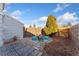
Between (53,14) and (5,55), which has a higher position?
(53,14)

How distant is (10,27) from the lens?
412 cm

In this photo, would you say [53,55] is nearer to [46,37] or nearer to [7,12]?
[46,37]

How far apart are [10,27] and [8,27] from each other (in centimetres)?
3

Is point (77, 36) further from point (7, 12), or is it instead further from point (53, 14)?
point (7, 12)

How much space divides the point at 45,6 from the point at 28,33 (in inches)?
15.8

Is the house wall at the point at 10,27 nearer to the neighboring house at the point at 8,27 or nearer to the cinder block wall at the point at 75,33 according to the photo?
the neighboring house at the point at 8,27

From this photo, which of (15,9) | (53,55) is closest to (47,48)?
(53,55)

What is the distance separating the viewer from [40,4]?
412cm

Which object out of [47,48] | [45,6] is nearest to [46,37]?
[47,48]

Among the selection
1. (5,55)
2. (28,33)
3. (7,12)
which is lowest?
(5,55)

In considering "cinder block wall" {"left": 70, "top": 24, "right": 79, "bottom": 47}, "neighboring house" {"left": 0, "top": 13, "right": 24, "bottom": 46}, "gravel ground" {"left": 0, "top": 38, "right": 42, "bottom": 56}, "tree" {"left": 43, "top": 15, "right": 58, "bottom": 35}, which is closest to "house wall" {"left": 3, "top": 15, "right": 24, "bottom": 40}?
"neighboring house" {"left": 0, "top": 13, "right": 24, "bottom": 46}

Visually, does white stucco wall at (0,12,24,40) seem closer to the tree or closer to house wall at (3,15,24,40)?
house wall at (3,15,24,40)

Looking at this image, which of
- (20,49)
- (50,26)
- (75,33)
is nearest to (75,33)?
(75,33)

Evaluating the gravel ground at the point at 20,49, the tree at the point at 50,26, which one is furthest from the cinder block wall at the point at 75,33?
the gravel ground at the point at 20,49
